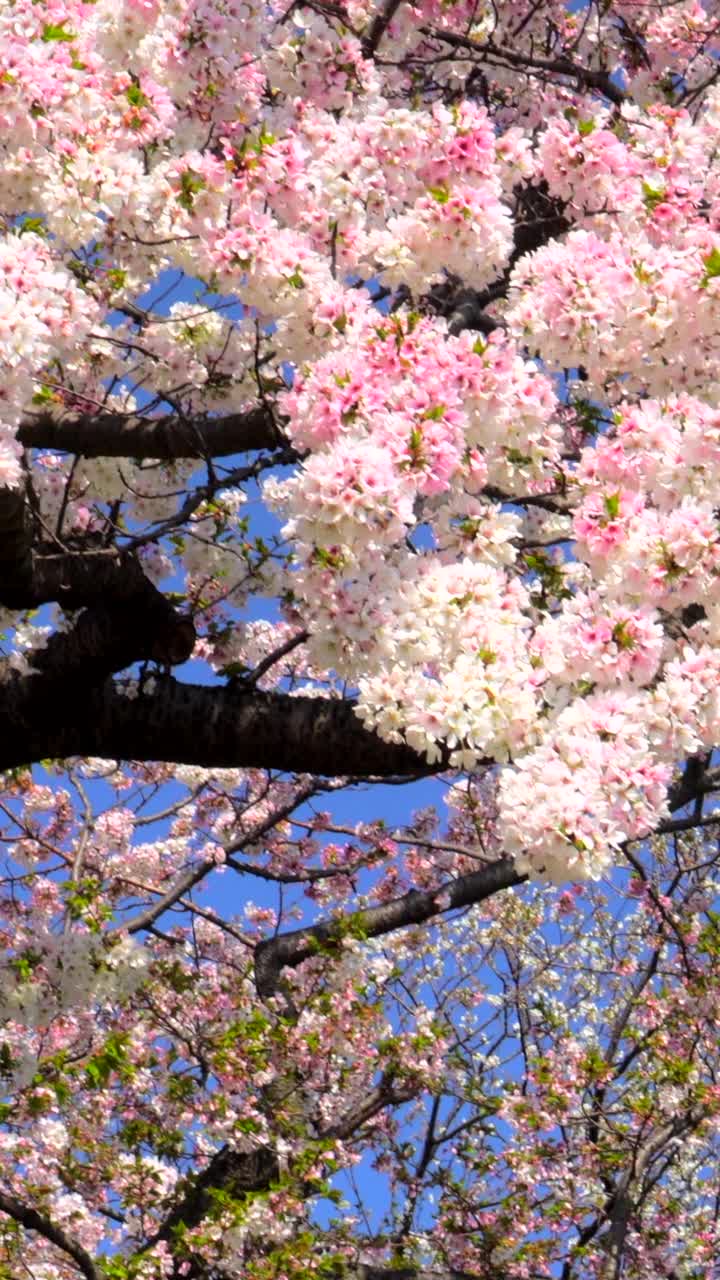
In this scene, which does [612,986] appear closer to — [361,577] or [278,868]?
[278,868]

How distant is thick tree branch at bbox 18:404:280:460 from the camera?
5.53 m

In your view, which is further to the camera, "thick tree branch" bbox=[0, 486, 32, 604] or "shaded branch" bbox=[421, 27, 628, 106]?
"shaded branch" bbox=[421, 27, 628, 106]

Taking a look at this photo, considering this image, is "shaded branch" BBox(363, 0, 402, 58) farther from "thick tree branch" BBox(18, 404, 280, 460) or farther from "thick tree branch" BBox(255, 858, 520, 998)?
"thick tree branch" BBox(255, 858, 520, 998)

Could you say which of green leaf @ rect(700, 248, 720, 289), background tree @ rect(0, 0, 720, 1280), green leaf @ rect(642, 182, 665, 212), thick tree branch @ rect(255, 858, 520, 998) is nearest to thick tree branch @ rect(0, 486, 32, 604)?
background tree @ rect(0, 0, 720, 1280)

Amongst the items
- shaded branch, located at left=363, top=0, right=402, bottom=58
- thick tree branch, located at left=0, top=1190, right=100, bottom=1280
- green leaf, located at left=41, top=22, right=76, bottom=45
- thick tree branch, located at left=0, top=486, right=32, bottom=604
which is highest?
shaded branch, located at left=363, top=0, right=402, bottom=58

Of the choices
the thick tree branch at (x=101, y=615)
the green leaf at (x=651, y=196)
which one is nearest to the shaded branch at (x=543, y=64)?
the green leaf at (x=651, y=196)

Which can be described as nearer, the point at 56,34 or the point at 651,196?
the point at 56,34

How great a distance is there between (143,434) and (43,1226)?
374 centimetres

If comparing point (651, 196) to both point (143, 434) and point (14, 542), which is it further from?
point (14, 542)

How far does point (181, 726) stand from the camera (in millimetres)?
5430

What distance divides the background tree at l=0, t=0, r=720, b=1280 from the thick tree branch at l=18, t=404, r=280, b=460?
0.9 inches

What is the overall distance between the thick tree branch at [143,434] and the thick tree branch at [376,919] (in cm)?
321

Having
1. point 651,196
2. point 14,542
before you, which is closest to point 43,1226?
point 14,542

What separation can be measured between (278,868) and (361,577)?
7168 mm
